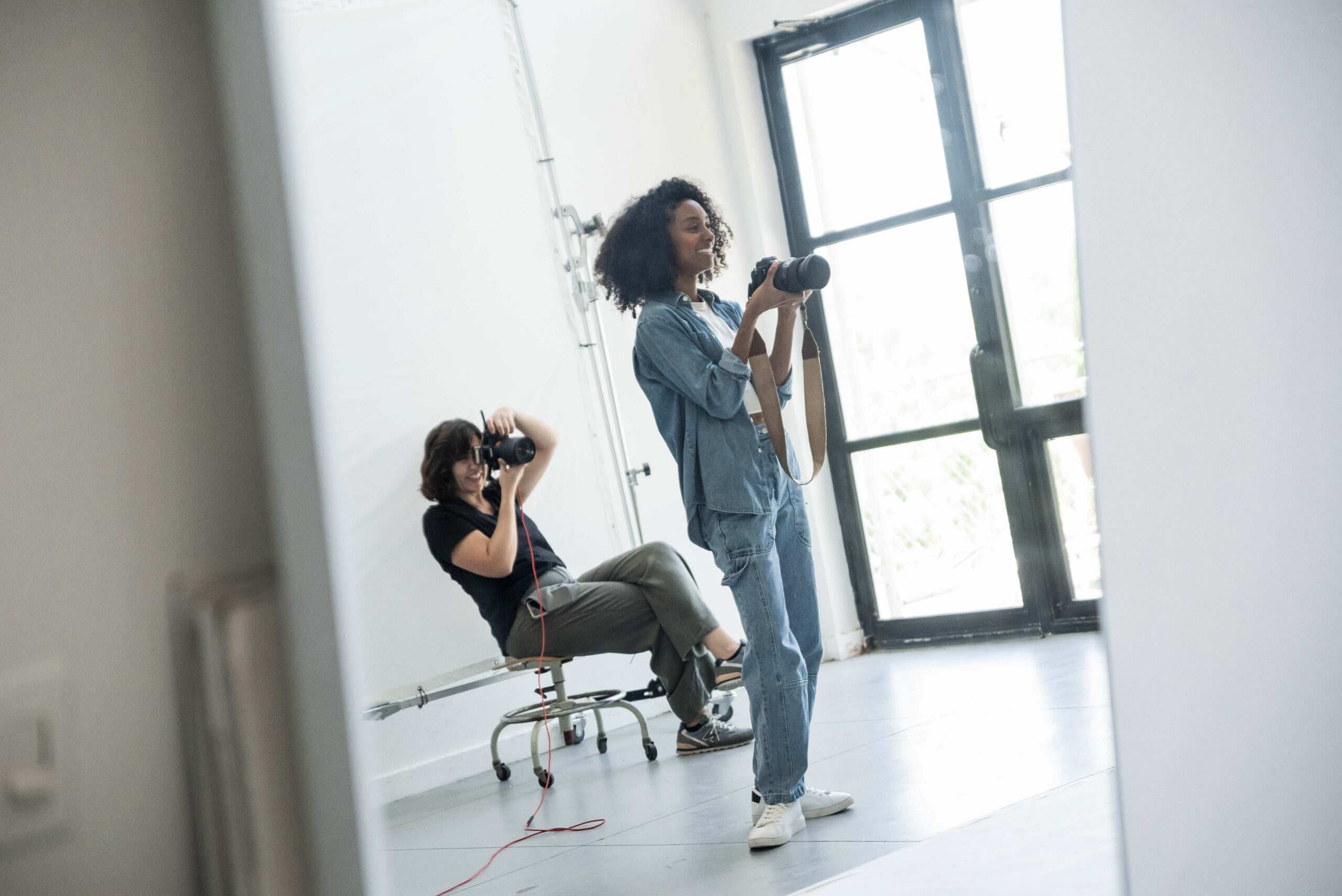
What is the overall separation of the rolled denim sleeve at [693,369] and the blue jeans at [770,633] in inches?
2.1

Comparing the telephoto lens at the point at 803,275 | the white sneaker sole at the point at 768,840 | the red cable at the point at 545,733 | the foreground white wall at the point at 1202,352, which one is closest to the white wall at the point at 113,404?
the foreground white wall at the point at 1202,352

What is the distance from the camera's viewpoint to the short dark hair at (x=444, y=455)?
1.13 meters

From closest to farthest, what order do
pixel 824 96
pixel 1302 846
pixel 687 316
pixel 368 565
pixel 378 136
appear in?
pixel 1302 846 → pixel 687 316 → pixel 368 565 → pixel 378 136 → pixel 824 96

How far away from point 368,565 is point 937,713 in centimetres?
78

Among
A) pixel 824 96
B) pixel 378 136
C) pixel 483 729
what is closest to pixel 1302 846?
pixel 483 729

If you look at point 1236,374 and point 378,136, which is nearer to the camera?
point 1236,374

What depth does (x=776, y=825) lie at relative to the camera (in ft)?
3.09

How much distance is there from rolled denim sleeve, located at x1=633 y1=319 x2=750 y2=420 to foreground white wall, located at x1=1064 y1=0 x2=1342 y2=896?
0.74 meters

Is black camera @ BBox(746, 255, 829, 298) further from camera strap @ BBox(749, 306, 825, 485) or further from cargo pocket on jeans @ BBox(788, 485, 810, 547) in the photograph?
cargo pocket on jeans @ BBox(788, 485, 810, 547)

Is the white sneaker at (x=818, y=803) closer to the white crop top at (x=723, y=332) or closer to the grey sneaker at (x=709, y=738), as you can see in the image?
the grey sneaker at (x=709, y=738)

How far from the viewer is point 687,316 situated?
983 millimetres

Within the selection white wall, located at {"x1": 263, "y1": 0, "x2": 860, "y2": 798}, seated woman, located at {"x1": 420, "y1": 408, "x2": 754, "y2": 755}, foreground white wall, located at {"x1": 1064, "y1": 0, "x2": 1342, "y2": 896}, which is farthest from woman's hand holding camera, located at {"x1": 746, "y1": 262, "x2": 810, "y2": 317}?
foreground white wall, located at {"x1": 1064, "y1": 0, "x2": 1342, "y2": 896}

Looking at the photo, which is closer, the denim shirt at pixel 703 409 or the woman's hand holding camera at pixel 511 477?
the denim shirt at pixel 703 409

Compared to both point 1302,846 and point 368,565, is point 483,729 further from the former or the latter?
point 1302,846
